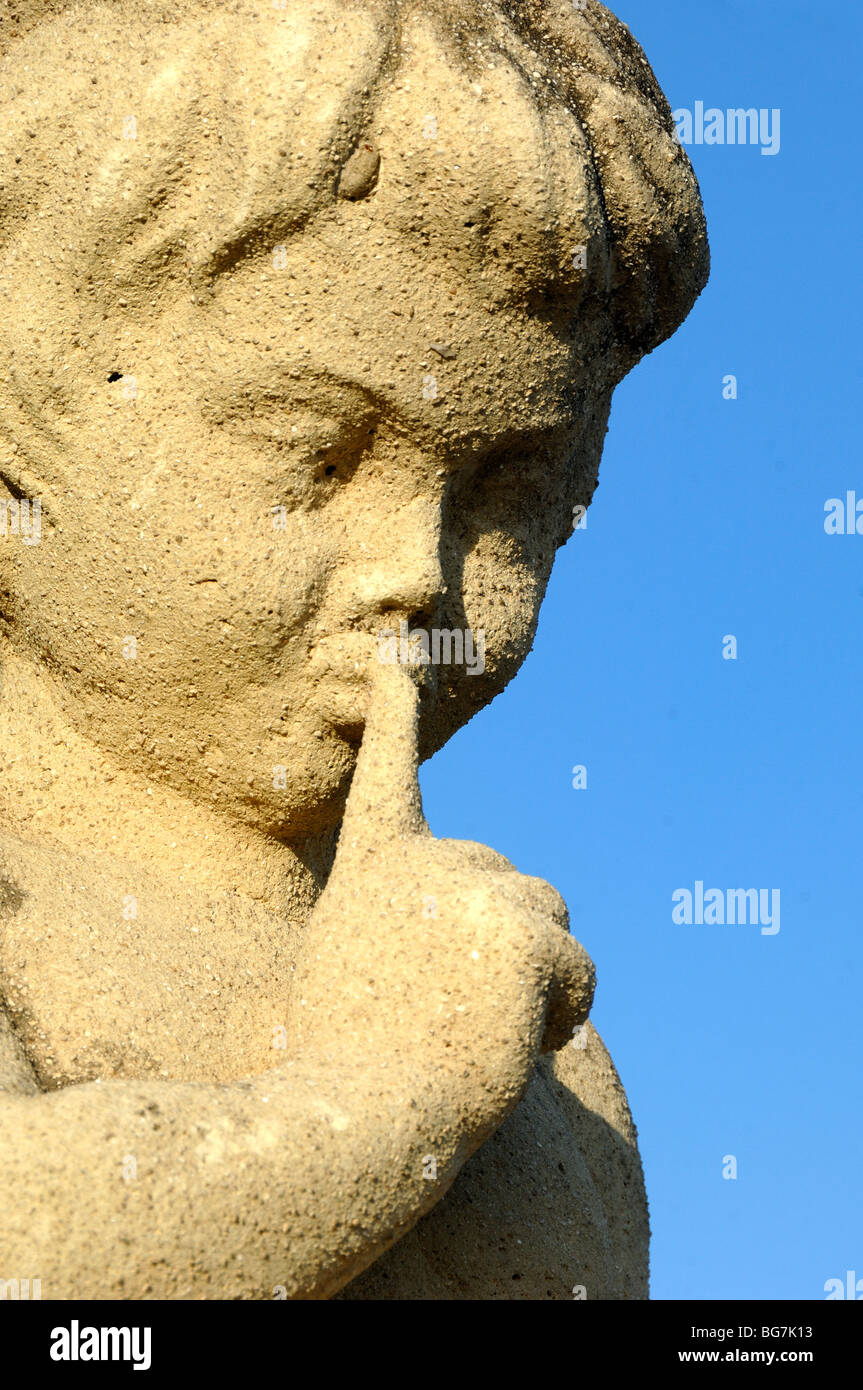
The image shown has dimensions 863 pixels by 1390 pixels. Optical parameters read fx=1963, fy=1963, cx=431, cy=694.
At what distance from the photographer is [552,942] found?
10.2 feet

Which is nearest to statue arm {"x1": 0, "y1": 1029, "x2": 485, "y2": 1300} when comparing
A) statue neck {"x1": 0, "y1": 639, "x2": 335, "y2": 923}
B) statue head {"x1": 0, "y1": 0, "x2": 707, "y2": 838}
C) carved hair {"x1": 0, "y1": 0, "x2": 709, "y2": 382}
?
statue neck {"x1": 0, "y1": 639, "x2": 335, "y2": 923}

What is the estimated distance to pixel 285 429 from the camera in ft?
11.3

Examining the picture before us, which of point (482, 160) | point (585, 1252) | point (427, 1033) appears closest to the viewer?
point (427, 1033)

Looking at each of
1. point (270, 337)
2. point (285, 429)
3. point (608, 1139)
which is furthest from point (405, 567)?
point (608, 1139)

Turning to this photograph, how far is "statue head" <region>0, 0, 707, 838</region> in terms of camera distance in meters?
3.39

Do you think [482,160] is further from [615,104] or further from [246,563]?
[246,563]

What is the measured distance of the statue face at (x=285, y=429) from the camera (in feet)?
11.2

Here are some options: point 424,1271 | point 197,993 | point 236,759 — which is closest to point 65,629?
point 236,759

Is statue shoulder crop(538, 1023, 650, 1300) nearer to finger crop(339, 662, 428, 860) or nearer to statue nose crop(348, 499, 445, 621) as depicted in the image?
finger crop(339, 662, 428, 860)

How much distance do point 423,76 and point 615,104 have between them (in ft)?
1.60

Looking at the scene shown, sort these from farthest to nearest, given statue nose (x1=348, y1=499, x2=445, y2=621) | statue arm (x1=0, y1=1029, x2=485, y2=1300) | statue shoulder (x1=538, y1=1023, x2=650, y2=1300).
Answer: statue shoulder (x1=538, y1=1023, x2=650, y2=1300), statue nose (x1=348, y1=499, x2=445, y2=621), statue arm (x1=0, y1=1029, x2=485, y2=1300)

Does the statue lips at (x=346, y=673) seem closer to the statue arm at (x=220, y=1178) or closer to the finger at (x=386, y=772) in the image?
the finger at (x=386, y=772)

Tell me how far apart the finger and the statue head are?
8 centimetres

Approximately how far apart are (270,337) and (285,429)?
6.4 inches
